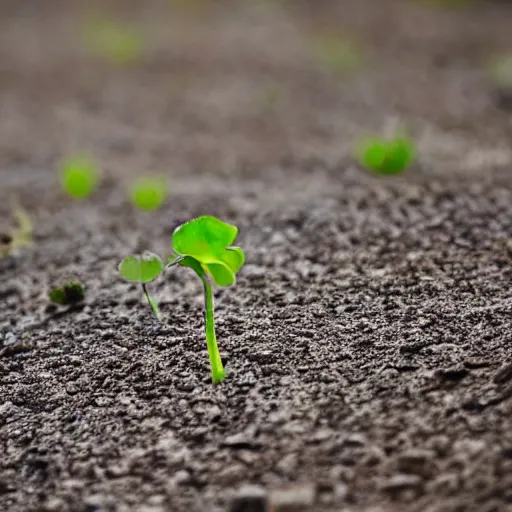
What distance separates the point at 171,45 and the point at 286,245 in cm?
385

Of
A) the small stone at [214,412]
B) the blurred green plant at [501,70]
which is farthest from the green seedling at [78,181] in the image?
the blurred green plant at [501,70]

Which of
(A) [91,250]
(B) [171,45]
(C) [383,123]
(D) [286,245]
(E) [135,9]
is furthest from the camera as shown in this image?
(E) [135,9]

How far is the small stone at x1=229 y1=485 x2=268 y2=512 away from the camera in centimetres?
77

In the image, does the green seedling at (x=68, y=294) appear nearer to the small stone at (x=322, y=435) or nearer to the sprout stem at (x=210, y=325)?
the sprout stem at (x=210, y=325)

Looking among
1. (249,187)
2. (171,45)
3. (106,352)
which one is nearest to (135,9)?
(171,45)

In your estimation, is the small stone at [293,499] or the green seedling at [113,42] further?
the green seedling at [113,42]

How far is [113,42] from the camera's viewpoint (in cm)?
499

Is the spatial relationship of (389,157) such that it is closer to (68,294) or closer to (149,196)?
(149,196)

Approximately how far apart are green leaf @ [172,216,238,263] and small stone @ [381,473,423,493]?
391mm

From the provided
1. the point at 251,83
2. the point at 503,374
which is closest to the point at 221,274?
the point at 503,374

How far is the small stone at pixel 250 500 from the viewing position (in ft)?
2.52

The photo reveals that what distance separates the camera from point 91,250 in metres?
1.67

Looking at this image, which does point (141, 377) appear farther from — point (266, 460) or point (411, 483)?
point (411, 483)

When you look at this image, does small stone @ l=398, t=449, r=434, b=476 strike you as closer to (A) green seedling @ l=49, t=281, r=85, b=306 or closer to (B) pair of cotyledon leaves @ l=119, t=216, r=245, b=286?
(B) pair of cotyledon leaves @ l=119, t=216, r=245, b=286
